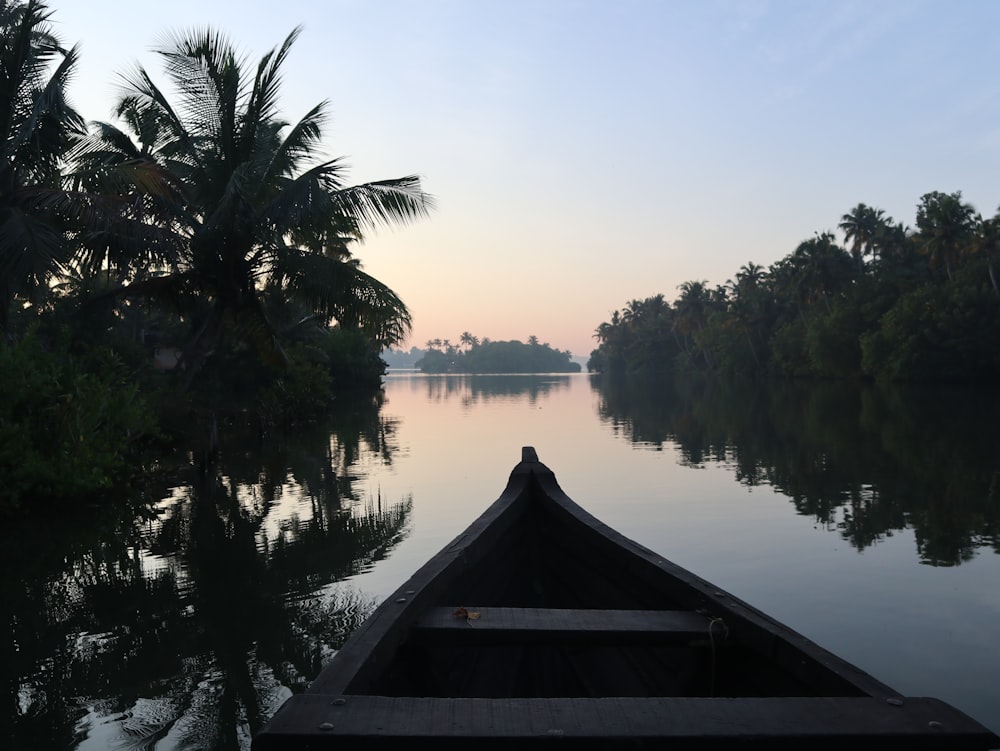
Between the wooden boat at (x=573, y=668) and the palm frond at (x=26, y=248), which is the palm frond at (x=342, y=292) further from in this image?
the wooden boat at (x=573, y=668)

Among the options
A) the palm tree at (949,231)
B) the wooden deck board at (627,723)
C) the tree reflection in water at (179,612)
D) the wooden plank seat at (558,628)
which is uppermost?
the palm tree at (949,231)

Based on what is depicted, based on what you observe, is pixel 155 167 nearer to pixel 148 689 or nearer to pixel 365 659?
pixel 148 689

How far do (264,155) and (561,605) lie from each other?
12.4m

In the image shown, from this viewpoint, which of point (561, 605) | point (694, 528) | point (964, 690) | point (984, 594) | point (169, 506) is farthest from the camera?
point (169, 506)

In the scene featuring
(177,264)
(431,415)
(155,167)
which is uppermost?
(155,167)

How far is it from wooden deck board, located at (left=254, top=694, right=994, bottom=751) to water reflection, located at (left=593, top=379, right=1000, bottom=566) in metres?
6.72

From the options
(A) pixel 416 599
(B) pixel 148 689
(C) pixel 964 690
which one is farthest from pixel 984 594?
(B) pixel 148 689

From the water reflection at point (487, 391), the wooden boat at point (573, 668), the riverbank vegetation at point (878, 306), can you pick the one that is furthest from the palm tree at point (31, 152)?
the riverbank vegetation at point (878, 306)

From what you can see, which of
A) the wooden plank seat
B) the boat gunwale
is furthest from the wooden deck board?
the wooden plank seat

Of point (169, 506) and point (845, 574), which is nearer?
point (845, 574)

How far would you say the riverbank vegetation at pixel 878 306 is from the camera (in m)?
43.4

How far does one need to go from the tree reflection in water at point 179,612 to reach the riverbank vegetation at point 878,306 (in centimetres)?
4178

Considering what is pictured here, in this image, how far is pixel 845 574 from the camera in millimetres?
7512

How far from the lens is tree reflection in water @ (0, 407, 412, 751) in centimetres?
452
